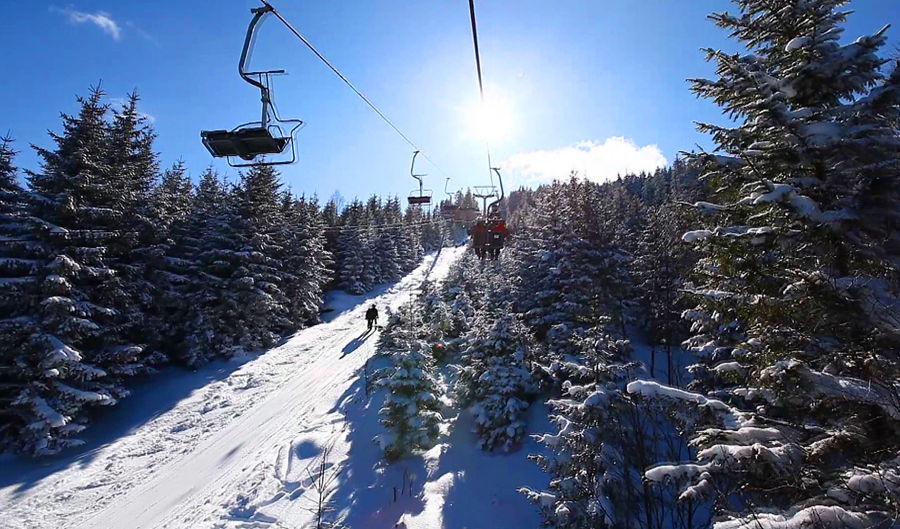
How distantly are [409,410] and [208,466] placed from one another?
23.4 feet

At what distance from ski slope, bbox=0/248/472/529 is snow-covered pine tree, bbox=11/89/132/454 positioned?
1.60 m

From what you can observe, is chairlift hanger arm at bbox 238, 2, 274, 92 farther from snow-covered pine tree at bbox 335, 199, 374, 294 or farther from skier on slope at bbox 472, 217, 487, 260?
snow-covered pine tree at bbox 335, 199, 374, 294

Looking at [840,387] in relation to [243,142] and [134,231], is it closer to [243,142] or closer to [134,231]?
[243,142]

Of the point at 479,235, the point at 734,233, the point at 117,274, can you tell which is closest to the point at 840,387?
the point at 734,233

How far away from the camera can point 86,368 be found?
50.0ft

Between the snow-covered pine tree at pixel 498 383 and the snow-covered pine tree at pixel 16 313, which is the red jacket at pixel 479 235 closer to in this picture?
the snow-covered pine tree at pixel 498 383

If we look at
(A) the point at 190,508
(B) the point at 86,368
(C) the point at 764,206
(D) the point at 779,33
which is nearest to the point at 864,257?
(C) the point at 764,206

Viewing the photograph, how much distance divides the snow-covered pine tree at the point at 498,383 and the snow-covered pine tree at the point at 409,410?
58.1 inches

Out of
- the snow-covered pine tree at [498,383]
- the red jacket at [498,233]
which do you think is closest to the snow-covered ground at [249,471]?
the snow-covered pine tree at [498,383]

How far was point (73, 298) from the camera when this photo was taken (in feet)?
51.3

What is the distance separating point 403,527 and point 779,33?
41.7 feet

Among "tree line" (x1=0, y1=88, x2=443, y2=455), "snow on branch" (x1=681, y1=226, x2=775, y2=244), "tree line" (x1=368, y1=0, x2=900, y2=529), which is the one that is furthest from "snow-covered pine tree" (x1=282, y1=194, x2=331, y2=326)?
"snow on branch" (x1=681, y1=226, x2=775, y2=244)

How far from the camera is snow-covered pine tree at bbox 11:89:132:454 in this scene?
46.8 feet

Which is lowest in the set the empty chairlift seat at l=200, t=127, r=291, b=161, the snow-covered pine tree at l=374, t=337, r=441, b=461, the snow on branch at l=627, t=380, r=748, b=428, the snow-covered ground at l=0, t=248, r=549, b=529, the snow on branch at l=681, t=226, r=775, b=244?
the snow-covered ground at l=0, t=248, r=549, b=529
